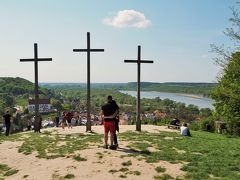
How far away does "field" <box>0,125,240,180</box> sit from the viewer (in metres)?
11.1

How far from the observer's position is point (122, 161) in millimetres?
12250

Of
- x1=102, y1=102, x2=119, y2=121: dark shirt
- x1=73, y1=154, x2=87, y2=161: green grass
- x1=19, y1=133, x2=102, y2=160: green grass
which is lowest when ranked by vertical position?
x1=19, y1=133, x2=102, y2=160: green grass

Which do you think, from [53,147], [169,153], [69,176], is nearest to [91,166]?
[69,176]

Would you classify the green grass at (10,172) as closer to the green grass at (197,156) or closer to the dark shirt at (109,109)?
the dark shirt at (109,109)

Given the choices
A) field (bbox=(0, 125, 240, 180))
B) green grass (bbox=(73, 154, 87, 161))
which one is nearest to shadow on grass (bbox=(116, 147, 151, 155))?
field (bbox=(0, 125, 240, 180))

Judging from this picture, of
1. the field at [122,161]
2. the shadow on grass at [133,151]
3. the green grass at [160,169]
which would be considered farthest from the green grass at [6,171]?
the green grass at [160,169]

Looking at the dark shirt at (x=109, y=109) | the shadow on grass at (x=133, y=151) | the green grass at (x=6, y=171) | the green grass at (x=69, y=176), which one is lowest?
the green grass at (x=6, y=171)

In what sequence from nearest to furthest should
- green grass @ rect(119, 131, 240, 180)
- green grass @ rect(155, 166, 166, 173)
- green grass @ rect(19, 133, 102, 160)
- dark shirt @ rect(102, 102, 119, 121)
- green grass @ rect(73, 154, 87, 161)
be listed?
green grass @ rect(119, 131, 240, 180), green grass @ rect(155, 166, 166, 173), green grass @ rect(73, 154, 87, 161), green grass @ rect(19, 133, 102, 160), dark shirt @ rect(102, 102, 119, 121)

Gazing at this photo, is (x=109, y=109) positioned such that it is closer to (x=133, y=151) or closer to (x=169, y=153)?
(x=133, y=151)

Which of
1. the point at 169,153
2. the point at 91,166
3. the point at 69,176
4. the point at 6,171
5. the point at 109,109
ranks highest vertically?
the point at 109,109

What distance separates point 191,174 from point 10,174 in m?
5.78

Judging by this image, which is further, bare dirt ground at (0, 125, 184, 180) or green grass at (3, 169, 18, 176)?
green grass at (3, 169, 18, 176)

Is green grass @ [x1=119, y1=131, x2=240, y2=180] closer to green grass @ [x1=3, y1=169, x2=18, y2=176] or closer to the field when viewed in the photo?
the field

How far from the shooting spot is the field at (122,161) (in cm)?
1107
